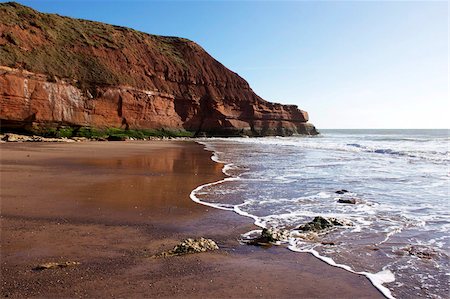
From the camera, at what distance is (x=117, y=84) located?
45375 mm

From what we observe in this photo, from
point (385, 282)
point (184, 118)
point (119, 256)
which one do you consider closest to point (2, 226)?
point (119, 256)

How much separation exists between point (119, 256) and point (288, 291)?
2134 millimetres

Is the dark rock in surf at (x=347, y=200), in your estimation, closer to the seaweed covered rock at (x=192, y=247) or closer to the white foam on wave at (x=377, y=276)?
the white foam on wave at (x=377, y=276)

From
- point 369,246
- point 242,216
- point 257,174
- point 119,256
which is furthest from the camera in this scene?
point 257,174

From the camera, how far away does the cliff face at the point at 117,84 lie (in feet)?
113

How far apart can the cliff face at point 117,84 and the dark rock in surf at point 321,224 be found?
33.2 metres

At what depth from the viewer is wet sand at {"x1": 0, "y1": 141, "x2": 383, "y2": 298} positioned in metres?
3.65

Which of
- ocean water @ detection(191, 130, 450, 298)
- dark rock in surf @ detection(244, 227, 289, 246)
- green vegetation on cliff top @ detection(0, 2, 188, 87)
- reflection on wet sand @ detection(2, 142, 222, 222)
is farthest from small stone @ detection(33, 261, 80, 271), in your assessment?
green vegetation on cliff top @ detection(0, 2, 188, 87)

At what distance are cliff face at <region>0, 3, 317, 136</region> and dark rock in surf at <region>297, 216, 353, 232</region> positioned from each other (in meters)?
33.2

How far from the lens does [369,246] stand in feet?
16.9

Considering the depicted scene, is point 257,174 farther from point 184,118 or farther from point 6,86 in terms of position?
point 184,118

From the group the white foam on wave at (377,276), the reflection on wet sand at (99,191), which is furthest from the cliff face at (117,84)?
the white foam on wave at (377,276)

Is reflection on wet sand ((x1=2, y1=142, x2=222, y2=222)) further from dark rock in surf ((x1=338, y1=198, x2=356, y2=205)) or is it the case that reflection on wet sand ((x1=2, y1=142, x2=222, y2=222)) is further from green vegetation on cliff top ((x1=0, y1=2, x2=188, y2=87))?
green vegetation on cliff top ((x1=0, y1=2, x2=188, y2=87))

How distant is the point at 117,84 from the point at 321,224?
4314 cm
